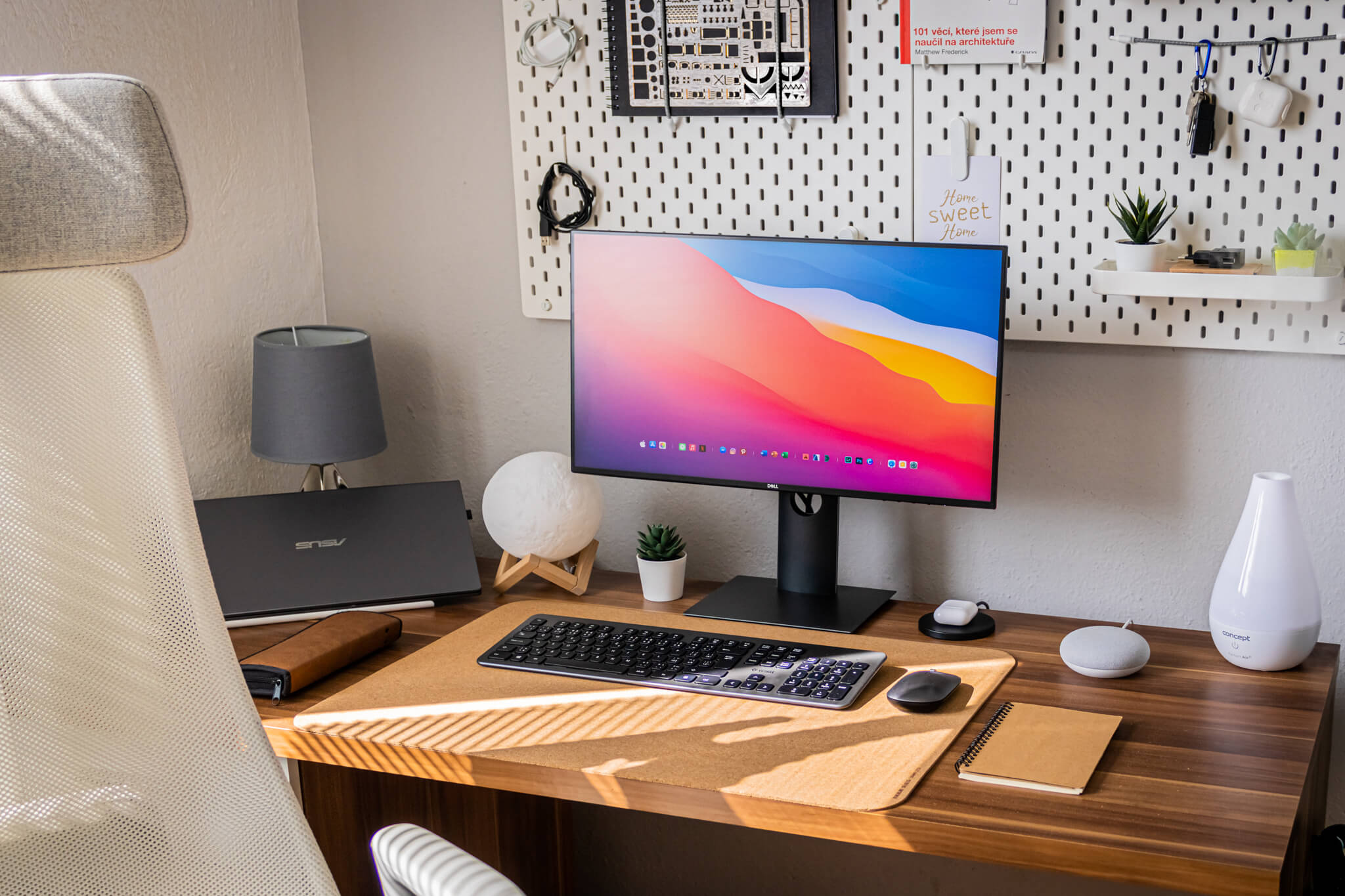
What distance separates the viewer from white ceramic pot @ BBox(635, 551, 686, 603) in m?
1.69

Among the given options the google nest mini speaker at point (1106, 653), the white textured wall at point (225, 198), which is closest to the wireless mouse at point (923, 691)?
the google nest mini speaker at point (1106, 653)

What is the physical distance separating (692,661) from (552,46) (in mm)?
869

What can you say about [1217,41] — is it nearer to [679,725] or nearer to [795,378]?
[795,378]

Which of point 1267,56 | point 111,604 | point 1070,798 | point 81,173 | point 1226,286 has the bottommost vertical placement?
point 1070,798

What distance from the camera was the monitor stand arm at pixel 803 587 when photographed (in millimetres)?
1599

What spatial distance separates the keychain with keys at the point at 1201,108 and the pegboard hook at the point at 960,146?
0.25m

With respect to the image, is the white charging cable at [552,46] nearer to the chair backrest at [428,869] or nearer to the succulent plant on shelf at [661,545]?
the succulent plant on shelf at [661,545]

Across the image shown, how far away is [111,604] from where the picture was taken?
2.94 ft

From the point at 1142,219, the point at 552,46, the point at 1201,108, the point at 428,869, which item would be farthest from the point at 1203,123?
the point at 428,869

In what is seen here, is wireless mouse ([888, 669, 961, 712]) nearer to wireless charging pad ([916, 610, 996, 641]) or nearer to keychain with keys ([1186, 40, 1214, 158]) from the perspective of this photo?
wireless charging pad ([916, 610, 996, 641])

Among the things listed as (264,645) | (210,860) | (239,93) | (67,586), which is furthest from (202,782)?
(239,93)

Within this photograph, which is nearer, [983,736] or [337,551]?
[983,736]

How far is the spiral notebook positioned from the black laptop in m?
0.70

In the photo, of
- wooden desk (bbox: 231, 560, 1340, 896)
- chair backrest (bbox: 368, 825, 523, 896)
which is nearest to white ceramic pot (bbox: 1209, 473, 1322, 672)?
wooden desk (bbox: 231, 560, 1340, 896)
